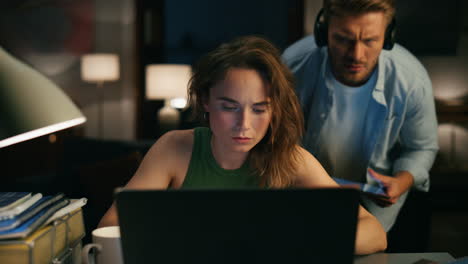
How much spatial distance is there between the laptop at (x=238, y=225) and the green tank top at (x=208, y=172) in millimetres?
600

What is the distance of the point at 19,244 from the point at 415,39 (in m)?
3.94

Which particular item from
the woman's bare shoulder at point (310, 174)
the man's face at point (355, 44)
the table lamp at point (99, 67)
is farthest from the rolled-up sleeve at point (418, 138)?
the table lamp at point (99, 67)

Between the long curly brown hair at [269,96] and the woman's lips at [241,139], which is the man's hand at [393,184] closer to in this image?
the long curly brown hair at [269,96]

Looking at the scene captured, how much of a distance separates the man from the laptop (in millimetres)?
1422

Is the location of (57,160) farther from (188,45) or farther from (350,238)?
(350,238)

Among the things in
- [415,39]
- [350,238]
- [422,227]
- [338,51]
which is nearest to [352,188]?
[350,238]

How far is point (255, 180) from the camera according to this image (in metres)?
1.34

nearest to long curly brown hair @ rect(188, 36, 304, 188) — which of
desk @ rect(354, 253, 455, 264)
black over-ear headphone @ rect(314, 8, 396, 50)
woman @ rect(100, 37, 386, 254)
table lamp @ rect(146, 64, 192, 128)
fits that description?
woman @ rect(100, 37, 386, 254)

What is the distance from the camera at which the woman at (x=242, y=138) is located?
3.87ft

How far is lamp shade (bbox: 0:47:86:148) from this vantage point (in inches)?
31.4

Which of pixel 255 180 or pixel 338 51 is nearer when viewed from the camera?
pixel 255 180

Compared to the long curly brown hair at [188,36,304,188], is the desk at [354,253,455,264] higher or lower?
lower

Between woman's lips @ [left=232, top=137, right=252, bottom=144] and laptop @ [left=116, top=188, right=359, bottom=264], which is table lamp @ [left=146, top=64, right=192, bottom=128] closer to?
woman's lips @ [left=232, top=137, right=252, bottom=144]

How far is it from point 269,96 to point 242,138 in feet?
0.39
